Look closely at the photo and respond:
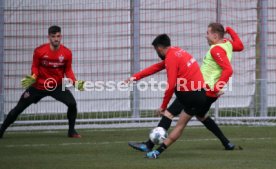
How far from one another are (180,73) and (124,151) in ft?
5.85

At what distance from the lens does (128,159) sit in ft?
37.9

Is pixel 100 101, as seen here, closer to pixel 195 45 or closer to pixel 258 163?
pixel 195 45

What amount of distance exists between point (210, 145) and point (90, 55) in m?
5.02

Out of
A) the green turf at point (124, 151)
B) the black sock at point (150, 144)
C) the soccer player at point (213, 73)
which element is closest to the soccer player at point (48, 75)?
the green turf at point (124, 151)

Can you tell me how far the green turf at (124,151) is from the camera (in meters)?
10.8

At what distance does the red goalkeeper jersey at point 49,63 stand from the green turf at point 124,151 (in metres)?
1.03

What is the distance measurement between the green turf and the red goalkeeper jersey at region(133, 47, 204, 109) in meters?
0.93

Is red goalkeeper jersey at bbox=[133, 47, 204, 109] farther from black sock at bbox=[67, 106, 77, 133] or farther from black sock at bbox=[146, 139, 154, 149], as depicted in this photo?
black sock at bbox=[67, 106, 77, 133]

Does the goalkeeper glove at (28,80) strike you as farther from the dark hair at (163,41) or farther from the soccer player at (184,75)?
the dark hair at (163,41)

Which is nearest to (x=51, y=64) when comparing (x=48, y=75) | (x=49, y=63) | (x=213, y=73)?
(x=49, y=63)

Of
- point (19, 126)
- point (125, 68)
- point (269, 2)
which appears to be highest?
point (269, 2)

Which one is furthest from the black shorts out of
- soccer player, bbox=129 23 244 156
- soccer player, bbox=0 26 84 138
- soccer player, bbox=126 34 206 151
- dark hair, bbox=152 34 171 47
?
soccer player, bbox=0 26 84 138

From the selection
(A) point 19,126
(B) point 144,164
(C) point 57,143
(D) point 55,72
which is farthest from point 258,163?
(A) point 19,126

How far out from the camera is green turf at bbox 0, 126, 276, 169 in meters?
10.8
